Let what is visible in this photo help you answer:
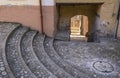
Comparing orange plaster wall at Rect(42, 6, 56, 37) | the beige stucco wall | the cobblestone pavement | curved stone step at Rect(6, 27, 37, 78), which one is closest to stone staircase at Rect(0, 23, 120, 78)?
curved stone step at Rect(6, 27, 37, 78)

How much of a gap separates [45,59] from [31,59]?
51cm

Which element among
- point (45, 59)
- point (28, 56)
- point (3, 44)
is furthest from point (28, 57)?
point (3, 44)

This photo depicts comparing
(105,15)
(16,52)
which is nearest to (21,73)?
(16,52)

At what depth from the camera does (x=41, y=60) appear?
5613 mm

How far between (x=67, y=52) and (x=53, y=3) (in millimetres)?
2110

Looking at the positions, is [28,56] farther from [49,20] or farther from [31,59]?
[49,20]

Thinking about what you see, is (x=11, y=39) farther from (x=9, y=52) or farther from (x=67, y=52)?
(x=67, y=52)

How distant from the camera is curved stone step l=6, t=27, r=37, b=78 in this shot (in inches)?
180

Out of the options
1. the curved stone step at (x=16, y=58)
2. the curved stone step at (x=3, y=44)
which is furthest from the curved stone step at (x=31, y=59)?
the curved stone step at (x=3, y=44)

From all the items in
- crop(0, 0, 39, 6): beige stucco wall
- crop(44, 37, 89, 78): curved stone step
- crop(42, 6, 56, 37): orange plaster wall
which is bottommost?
crop(44, 37, 89, 78): curved stone step

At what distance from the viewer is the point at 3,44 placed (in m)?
5.47

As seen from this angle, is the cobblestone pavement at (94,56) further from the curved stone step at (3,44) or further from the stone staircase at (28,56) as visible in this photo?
the curved stone step at (3,44)

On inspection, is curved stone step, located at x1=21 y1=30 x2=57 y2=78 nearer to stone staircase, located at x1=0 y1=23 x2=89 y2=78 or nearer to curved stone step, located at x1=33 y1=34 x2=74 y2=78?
stone staircase, located at x1=0 y1=23 x2=89 y2=78

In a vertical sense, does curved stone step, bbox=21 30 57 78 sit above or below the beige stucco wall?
below
